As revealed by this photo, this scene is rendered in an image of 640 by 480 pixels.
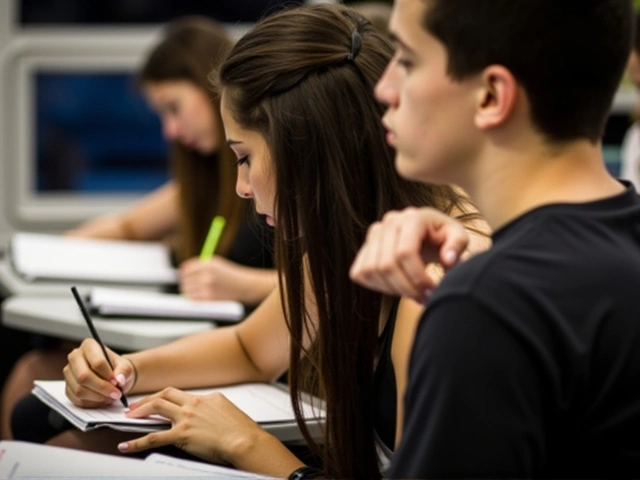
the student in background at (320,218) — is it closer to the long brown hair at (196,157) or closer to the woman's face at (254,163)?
the woman's face at (254,163)

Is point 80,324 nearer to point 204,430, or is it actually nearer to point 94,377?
point 94,377

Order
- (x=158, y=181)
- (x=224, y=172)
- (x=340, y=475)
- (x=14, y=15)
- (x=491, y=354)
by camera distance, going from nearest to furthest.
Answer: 1. (x=491, y=354)
2. (x=340, y=475)
3. (x=224, y=172)
4. (x=14, y=15)
5. (x=158, y=181)

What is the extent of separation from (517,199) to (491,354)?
180mm

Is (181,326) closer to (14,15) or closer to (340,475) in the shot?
(340,475)

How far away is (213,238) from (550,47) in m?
1.96

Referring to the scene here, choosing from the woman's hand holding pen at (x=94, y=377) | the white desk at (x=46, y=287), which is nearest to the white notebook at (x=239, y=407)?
the woman's hand holding pen at (x=94, y=377)

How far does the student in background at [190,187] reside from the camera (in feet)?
9.21

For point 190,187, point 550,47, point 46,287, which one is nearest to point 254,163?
point 550,47

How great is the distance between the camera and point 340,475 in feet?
4.58

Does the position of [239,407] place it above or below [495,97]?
below

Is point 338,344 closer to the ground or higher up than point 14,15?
higher up

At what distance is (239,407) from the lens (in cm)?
157

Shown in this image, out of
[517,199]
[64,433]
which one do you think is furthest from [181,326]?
[517,199]

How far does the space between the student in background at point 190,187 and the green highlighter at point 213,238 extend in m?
0.03
